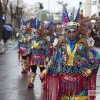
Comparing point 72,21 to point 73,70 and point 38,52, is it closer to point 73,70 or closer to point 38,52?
point 73,70

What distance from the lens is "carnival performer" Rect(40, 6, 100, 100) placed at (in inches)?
203

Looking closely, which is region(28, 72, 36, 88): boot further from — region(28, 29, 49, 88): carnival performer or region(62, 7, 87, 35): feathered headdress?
region(62, 7, 87, 35): feathered headdress

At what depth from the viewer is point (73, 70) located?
16.8 feet

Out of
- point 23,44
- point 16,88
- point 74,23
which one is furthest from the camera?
point 23,44

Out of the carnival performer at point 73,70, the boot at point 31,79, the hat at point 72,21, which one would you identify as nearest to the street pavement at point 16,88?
the boot at point 31,79

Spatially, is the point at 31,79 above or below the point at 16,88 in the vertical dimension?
above

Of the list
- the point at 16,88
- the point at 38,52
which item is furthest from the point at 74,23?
the point at 16,88

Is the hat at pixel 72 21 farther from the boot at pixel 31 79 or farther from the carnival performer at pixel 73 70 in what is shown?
the boot at pixel 31 79

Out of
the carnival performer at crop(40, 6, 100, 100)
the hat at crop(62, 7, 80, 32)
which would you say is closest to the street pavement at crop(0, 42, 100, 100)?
the carnival performer at crop(40, 6, 100, 100)

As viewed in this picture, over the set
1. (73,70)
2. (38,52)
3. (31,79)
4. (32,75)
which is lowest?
(31,79)

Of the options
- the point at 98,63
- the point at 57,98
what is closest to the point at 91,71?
the point at 98,63

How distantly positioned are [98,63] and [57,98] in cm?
82

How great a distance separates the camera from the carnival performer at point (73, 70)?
514cm

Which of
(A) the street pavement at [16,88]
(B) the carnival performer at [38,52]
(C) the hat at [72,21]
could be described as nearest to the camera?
(C) the hat at [72,21]
